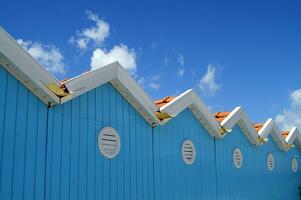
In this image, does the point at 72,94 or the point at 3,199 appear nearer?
the point at 3,199

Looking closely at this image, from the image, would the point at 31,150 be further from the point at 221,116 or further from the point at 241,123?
the point at 241,123

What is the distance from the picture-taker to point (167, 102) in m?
9.66

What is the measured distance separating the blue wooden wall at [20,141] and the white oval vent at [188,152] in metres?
3.95

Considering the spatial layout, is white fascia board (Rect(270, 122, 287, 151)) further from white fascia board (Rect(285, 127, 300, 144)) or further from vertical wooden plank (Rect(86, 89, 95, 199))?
vertical wooden plank (Rect(86, 89, 95, 199))

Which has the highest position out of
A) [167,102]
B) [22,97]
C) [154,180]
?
[167,102]

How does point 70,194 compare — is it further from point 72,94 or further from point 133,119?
point 133,119

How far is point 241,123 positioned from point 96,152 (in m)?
5.85

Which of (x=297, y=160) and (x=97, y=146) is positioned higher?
(x=297, y=160)

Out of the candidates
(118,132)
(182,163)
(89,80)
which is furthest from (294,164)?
(89,80)

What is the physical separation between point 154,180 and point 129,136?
1.16m

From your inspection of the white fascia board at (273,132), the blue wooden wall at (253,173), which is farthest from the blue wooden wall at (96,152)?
the white fascia board at (273,132)

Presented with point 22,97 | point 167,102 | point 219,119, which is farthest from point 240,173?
point 22,97

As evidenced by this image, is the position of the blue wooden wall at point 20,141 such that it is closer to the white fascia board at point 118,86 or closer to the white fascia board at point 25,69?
the white fascia board at point 25,69

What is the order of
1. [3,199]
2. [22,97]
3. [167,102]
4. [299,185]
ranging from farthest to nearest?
1. [299,185]
2. [167,102]
3. [22,97]
4. [3,199]
